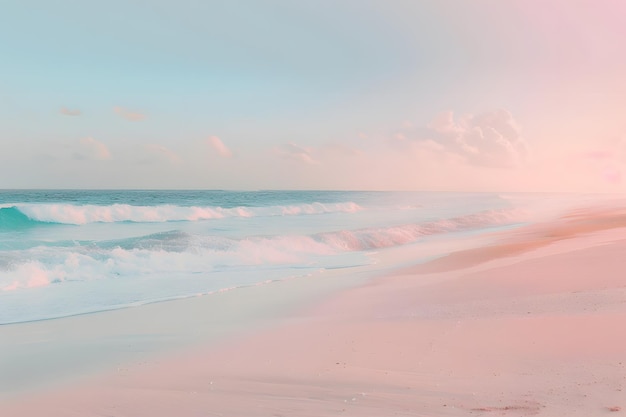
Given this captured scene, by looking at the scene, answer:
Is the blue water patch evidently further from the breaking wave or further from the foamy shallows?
the breaking wave

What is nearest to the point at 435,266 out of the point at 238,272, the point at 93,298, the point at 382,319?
the point at 238,272

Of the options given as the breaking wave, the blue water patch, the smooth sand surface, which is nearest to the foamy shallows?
the blue water patch

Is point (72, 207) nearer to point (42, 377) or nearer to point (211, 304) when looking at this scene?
point (211, 304)

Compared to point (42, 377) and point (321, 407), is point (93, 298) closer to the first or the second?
point (42, 377)

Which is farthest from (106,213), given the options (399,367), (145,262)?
(399,367)

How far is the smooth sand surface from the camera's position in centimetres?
446

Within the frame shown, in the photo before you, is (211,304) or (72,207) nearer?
(211,304)

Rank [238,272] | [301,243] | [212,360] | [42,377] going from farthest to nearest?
[301,243]
[238,272]
[212,360]
[42,377]

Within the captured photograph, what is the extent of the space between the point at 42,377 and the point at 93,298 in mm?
4886

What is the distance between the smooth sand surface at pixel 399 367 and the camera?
4461 mm

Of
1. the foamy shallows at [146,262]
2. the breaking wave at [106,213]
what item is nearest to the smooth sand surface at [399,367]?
the foamy shallows at [146,262]

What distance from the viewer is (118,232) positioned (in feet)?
93.1

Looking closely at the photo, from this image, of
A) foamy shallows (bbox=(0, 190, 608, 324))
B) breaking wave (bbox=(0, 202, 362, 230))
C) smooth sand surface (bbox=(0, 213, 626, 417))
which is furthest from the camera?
breaking wave (bbox=(0, 202, 362, 230))

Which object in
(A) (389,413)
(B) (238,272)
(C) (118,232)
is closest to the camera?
(A) (389,413)
